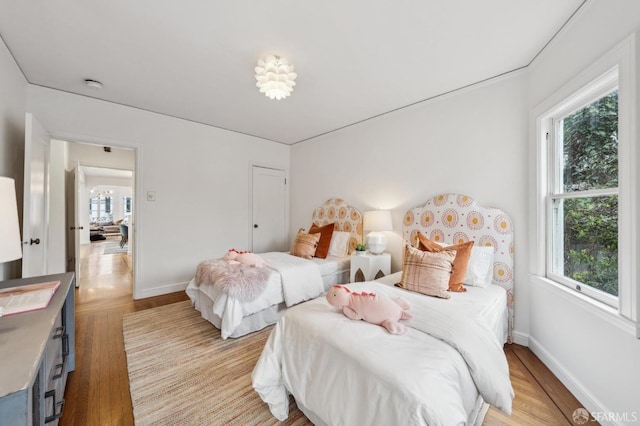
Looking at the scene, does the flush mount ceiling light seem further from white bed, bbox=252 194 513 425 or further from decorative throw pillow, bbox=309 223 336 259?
decorative throw pillow, bbox=309 223 336 259

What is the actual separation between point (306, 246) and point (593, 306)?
2.72m

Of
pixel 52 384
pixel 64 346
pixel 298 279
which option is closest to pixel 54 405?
pixel 52 384

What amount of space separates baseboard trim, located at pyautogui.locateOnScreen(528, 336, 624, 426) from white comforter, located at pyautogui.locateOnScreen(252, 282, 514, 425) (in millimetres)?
784

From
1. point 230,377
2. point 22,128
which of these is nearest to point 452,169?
point 230,377

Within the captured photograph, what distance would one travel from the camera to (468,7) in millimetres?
1626

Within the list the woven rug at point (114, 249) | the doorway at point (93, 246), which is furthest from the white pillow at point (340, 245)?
the woven rug at point (114, 249)

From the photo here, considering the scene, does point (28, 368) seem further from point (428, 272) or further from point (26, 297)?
point (428, 272)

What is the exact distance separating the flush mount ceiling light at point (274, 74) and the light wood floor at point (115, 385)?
8.33 feet

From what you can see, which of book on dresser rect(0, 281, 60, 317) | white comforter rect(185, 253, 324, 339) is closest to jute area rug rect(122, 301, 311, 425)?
white comforter rect(185, 253, 324, 339)

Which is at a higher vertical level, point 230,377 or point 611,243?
point 611,243

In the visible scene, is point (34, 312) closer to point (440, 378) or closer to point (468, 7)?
point (440, 378)

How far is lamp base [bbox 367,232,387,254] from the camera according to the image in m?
3.12

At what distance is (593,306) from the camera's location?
152 cm

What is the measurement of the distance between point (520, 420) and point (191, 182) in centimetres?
430
